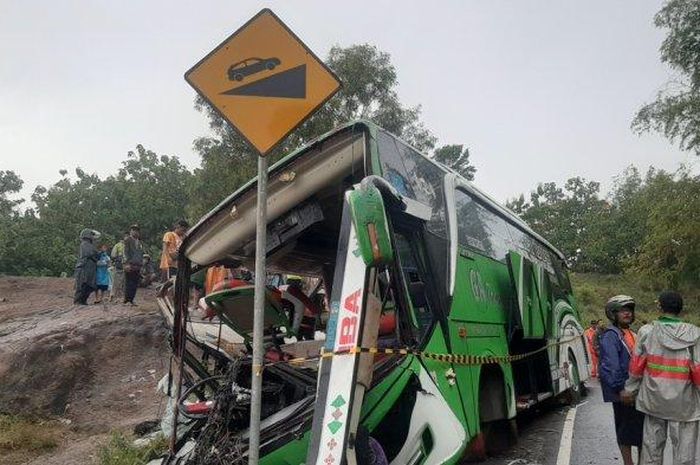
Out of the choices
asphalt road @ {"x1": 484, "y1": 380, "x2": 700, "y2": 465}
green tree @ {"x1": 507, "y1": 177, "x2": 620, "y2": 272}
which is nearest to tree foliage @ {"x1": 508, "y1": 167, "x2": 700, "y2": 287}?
green tree @ {"x1": 507, "y1": 177, "x2": 620, "y2": 272}

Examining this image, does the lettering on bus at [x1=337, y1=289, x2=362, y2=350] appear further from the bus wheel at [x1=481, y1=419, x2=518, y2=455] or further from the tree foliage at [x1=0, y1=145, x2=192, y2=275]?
the tree foliage at [x1=0, y1=145, x2=192, y2=275]

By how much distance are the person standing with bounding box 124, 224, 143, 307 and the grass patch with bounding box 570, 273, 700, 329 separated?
71.3 ft

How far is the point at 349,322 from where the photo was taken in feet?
10.5

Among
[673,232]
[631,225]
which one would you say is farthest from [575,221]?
[673,232]

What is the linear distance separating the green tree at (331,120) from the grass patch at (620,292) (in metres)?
13.6

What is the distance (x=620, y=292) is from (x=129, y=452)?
3385 centimetres

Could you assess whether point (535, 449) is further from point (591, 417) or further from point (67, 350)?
point (67, 350)

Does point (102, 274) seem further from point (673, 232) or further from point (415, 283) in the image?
point (673, 232)

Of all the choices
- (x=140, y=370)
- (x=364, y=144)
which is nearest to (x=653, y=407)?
(x=364, y=144)

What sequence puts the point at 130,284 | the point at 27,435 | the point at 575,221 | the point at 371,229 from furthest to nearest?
the point at 575,221
the point at 130,284
the point at 27,435
the point at 371,229

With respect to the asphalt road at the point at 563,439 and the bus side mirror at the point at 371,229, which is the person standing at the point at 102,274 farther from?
the bus side mirror at the point at 371,229

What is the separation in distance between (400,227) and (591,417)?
585cm

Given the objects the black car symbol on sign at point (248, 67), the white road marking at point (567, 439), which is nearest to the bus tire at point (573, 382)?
the white road marking at point (567, 439)

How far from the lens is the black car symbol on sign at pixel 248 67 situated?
310cm
